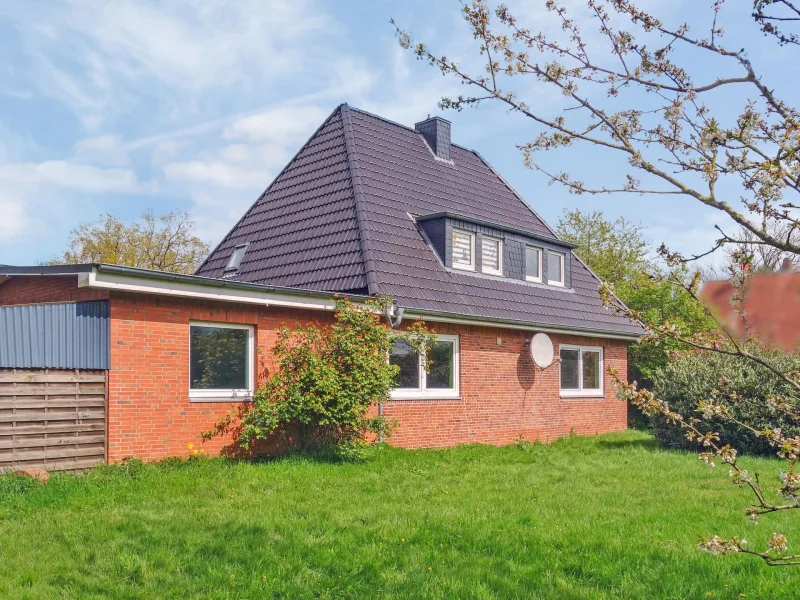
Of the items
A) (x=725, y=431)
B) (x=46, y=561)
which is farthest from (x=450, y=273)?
(x=46, y=561)

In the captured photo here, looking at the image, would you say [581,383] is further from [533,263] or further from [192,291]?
[192,291]

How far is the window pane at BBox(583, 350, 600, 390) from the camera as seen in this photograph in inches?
765

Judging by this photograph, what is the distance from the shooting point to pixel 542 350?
17328mm

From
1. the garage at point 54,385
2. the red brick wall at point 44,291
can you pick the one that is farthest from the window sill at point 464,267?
the garage at point 54,385

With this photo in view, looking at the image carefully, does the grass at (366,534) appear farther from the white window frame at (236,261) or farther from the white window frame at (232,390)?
the white window frame at (236,261)

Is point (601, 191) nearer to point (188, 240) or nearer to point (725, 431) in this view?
point (725, 431)

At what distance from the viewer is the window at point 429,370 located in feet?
48.0

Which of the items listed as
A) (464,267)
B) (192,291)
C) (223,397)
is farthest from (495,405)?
(192,291)

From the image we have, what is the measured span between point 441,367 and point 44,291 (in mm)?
7435

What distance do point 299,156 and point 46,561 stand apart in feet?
48.3

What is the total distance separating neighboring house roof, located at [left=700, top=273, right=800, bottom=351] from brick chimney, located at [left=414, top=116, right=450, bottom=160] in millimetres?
19655

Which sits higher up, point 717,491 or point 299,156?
point 299,156

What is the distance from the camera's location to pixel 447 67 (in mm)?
4066

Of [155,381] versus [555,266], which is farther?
[555,266]
